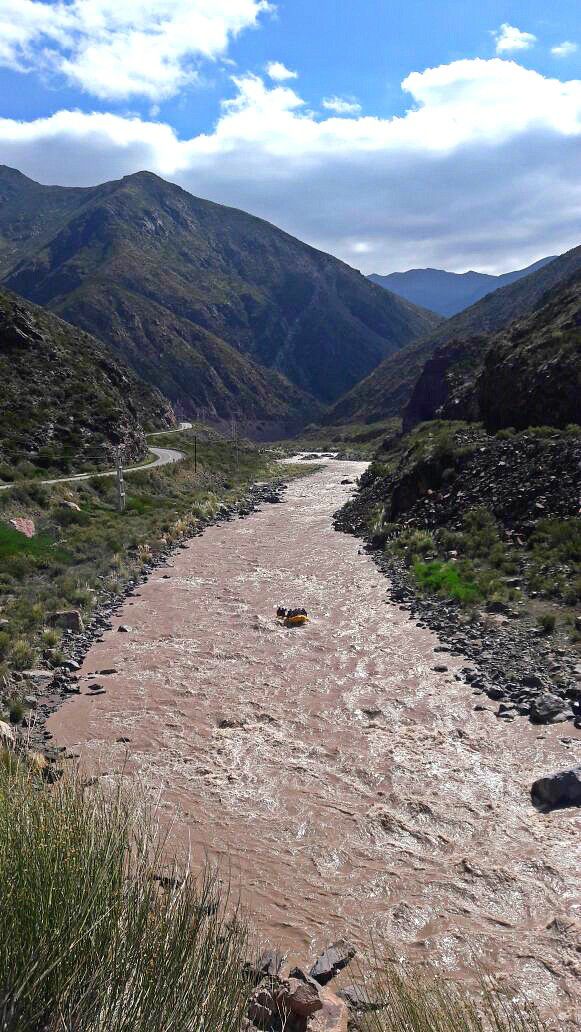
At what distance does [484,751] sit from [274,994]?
562cm

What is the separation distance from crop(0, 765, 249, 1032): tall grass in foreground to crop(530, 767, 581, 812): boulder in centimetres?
609

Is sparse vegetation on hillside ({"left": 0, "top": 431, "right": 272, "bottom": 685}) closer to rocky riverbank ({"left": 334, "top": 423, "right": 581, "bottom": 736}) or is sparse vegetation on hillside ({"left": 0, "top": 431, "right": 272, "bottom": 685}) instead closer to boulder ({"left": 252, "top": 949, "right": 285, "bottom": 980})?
boulder ({"left": 252, "top": 949, "right": 285, "bottom": 980})

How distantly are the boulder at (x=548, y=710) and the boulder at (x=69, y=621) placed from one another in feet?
34.8

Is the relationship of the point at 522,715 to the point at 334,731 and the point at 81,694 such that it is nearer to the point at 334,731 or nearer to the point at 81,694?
the point at 334,731

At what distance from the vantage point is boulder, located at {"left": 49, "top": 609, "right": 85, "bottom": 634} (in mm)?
15188

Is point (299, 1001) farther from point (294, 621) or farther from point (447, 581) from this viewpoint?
point (447, 581)

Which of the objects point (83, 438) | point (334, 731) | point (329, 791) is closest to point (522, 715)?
point (334, 731)

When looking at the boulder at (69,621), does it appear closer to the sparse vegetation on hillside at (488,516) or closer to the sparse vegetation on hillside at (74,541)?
the sparse vegetation on hillside at (74,541)

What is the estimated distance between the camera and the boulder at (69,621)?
15.2 metres

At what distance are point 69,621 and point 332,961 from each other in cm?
1136

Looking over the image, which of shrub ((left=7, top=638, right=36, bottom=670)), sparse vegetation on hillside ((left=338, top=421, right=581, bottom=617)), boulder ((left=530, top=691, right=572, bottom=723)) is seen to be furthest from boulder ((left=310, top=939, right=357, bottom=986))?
sparse vegetation on hillside ((left=338, top=421, right=581, bottom=617))

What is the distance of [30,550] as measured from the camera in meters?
20.8

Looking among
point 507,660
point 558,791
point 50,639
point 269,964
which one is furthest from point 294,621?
point 269,964

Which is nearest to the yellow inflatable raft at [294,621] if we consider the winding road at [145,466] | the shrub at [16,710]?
the shrub at [16,710]
